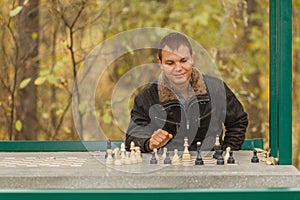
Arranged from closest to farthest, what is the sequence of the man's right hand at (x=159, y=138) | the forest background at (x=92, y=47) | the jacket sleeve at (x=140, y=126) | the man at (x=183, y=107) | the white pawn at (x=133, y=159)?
the white pawn at (x=133, y=159)
the man's right hand at (x=159, y=138)
the jacket sleeve at (x=140, y=126)
the man at (x=183, y=107)
the forest background at (x=92, y=47)

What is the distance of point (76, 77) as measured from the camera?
292 inches

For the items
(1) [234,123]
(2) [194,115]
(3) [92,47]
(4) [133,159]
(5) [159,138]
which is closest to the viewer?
(4) [133,159]

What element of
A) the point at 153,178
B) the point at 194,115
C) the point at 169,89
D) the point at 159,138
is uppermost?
the point at 169,89

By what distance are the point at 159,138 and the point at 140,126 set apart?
0.36m

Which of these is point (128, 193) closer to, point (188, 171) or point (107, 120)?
point (188, 171)

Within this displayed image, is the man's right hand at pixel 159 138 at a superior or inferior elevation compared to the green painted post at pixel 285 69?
inferior

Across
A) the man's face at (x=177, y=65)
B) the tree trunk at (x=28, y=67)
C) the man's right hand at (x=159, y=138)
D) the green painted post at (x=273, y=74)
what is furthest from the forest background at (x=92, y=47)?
the man's right hand at (x=159, y=138)

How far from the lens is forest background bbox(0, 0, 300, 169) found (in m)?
7.27

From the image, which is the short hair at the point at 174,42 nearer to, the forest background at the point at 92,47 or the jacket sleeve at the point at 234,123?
the jacket sleeve at the point at 234,123

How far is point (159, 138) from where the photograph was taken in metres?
3.50

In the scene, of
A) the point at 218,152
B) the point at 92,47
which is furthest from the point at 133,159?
the point at 92,47

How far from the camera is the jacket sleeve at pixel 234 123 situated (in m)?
4.03

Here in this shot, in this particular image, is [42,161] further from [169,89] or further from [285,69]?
[285,69]

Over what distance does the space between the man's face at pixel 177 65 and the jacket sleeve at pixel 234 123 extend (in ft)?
1.10
